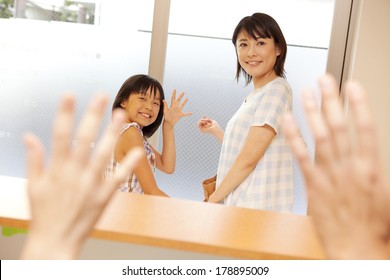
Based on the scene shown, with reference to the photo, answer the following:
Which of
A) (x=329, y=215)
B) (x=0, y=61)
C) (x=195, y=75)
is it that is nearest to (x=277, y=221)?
(x=329, y=215)

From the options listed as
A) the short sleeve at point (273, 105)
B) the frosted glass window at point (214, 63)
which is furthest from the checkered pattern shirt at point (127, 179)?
the frosted glass window at point (214, 63)

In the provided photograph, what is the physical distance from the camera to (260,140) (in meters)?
2.19

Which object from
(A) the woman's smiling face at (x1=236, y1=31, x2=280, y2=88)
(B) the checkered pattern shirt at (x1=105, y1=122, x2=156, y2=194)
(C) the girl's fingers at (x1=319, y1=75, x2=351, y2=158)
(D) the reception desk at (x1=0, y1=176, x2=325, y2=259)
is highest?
(A) the woman's smiling face at (x1=236, y1=31, x2=280, y2=88)

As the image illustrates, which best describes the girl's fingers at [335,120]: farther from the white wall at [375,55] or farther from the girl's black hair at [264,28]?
the white wall at [375,55]

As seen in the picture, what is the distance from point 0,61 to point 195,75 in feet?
3.98

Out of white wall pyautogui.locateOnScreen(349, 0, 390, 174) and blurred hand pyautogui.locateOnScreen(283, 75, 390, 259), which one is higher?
white wall pyautogui.locateOnScreen(349, 0, 390, 174)

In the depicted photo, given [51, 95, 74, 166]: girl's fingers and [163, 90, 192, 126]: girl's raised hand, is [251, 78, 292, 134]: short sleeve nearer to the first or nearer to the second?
[163, 90, 192, 126]: girl's raised hand

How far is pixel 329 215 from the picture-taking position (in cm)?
65

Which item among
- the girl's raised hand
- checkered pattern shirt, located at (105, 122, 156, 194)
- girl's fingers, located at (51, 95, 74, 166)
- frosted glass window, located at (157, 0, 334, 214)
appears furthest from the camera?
frosted glass window, located at (157, 0, 334, 214)

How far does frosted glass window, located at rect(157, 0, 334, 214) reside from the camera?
126 inches

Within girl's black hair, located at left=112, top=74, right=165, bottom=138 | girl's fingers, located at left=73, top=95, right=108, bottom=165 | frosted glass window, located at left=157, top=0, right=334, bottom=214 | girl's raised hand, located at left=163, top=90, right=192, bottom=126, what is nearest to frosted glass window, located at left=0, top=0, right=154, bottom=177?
frosted glass window, located at left=157, top=0, right=334, bottom=214

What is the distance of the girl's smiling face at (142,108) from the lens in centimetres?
253

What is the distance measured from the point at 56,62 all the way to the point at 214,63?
0.96 meters

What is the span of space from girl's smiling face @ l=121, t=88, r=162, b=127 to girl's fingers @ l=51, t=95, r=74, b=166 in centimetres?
191
